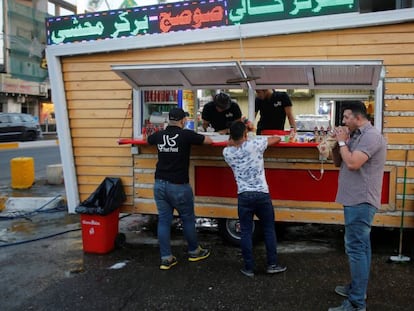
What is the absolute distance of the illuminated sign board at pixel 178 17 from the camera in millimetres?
5137

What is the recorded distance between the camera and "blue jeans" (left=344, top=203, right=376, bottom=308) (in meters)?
3.45

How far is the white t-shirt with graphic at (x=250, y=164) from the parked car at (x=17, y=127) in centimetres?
2129

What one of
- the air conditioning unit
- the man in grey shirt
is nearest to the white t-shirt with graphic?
the man in grey shirt

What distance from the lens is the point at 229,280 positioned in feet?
14.5

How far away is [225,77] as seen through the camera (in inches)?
217

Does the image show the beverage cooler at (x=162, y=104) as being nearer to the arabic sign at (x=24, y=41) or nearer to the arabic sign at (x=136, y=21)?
the arabic sign at (x=136, y=21)

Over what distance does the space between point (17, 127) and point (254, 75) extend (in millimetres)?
21157

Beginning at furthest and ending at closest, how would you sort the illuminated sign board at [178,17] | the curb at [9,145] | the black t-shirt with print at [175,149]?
the curb at [9,145] → the illuminated sign board at [178,17] → the black t-shirt with print at [175,149]

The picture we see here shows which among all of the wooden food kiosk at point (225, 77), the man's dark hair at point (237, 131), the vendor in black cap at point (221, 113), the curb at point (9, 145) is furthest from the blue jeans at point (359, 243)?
the curb at point (9, 145)

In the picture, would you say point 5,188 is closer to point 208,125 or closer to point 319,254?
point 208,125

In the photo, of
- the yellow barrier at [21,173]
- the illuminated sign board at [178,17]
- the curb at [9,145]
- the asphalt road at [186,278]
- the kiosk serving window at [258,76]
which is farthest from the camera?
the curb at [9,145]

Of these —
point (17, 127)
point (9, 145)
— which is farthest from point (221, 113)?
point (17, 127)

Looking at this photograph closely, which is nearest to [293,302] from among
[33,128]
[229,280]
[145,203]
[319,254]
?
[229,280]

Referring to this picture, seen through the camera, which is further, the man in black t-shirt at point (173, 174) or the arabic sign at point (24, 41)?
the arabic sign at point (24, 41)
